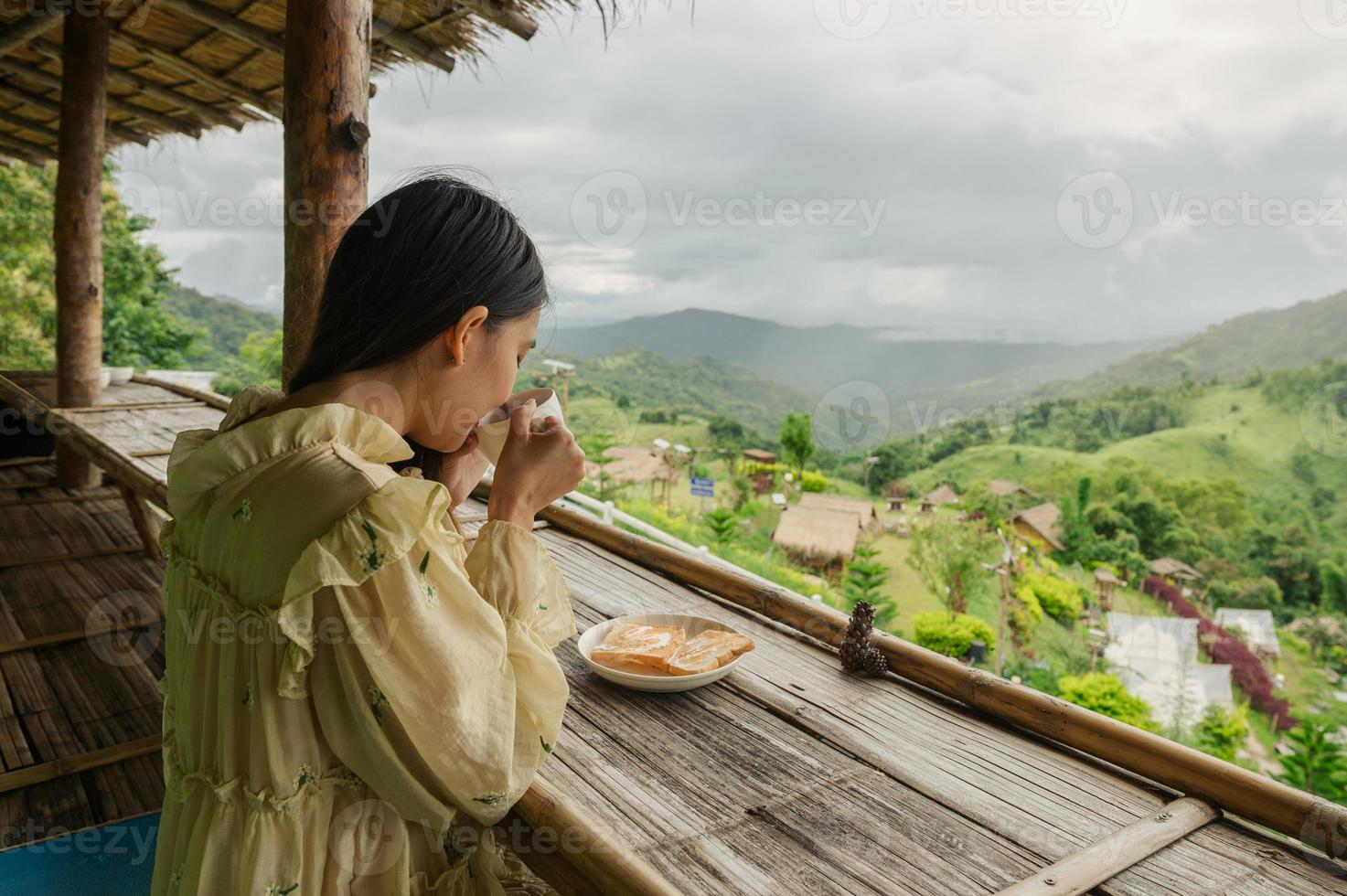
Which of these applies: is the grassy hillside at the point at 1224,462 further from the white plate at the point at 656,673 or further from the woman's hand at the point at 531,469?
the woman's hand at the point at 531,469

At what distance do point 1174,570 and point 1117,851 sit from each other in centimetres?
2414

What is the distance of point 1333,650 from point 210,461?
25.0 m

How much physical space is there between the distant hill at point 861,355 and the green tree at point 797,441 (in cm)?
1238

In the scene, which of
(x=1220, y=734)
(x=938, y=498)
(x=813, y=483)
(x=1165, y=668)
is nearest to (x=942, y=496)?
(x=938, y=498)

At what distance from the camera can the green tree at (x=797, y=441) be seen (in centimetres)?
2416

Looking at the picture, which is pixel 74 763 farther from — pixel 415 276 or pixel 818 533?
pixel 818 533

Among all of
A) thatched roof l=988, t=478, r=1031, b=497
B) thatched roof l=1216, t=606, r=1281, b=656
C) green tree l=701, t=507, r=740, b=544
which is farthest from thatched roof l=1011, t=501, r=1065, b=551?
green tree l=701, t=507, r=740, b=544

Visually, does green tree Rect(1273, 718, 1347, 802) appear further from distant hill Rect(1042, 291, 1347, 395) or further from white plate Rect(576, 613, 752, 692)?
distant hill Rect(1042, 291, 1347, 395)

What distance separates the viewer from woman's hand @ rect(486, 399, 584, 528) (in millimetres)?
1014

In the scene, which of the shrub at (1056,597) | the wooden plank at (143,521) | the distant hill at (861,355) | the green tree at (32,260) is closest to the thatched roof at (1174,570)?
the shrub at (1056,597)

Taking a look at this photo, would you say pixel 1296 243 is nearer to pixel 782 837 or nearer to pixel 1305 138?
pixel 1305 138

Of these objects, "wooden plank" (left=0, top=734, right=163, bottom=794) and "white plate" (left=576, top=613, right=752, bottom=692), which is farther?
"wooden plank" (left=0, top=734, right=163, bottom=794)

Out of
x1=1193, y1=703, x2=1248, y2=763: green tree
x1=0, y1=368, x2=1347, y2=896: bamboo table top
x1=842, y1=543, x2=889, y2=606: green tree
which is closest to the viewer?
x1=0, y1=368, x2=1347, y2=896: bamboo table top

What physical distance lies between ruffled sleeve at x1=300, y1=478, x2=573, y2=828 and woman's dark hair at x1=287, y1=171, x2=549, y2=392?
23 cm
